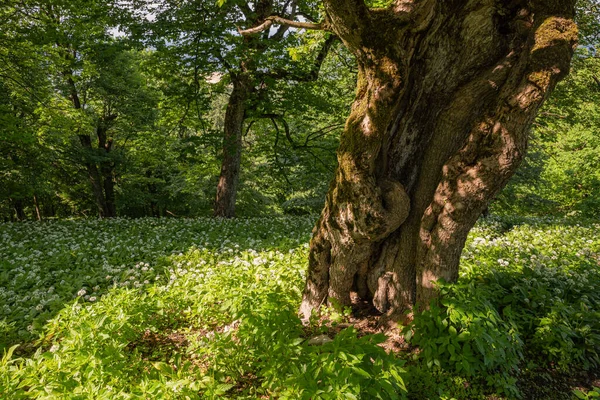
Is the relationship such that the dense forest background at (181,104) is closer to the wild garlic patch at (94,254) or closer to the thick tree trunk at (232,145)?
the thick tree trunk at (232,145)

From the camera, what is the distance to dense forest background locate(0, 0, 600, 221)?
29.3 feet

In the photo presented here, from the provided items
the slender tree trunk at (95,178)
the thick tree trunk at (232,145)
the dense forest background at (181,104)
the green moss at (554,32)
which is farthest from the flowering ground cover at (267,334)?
the slender tree trunk at (95,178)

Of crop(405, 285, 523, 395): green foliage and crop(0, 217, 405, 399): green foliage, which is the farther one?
crop(405, 285, 523, 395): green foliage

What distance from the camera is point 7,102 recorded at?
12.6 metres

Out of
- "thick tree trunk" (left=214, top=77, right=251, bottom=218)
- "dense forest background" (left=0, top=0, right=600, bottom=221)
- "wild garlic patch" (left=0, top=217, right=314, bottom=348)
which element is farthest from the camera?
"thick tree trunk" (left=214, top=77, right=251, bottom=218)

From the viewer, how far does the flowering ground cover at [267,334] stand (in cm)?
239

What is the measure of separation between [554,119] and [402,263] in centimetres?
1232

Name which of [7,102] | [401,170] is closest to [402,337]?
[401,170]

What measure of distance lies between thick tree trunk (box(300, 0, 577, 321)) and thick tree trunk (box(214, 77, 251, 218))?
761cm

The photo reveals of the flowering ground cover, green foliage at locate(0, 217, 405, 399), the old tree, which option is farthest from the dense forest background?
the flowering ground cover

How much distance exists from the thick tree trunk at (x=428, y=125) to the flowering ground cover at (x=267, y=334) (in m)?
0.63

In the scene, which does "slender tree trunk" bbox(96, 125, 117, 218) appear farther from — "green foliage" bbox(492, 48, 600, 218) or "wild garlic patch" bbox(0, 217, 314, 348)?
"green foliage" bbox(492, 48, 600, 218)

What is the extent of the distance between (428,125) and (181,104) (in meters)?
10.1

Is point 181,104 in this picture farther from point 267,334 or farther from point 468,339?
point 468,339
